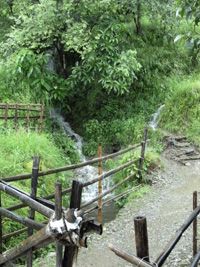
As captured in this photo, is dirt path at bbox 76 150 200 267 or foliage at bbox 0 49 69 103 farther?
foliage at bbox 0 49 69 103

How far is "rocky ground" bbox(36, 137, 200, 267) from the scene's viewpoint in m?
6.13

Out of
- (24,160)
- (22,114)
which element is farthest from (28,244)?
(22,114)

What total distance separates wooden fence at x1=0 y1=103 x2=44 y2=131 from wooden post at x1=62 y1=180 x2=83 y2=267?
7.31m

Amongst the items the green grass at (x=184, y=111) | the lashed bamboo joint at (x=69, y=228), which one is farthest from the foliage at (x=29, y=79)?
the lashed bamboo joint at (x=69, y=228)

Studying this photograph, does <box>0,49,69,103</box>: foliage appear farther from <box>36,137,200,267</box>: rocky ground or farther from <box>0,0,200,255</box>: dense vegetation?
<box>36,137,200,267</box>: rocky ground

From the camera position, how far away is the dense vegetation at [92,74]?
11836 millimetres

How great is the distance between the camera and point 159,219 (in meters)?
7.66

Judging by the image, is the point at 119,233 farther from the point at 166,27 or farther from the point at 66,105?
the point at 166,27

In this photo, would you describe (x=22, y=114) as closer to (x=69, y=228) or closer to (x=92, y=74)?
(x=92, y=74)

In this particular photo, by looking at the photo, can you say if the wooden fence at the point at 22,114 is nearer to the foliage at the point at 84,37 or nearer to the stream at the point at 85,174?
the stream at the point at 85,174

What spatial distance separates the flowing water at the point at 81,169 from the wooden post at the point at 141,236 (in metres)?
6.74

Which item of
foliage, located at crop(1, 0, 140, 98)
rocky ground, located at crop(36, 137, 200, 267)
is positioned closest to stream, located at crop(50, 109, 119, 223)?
rocky ground, located at crop(36, 137, 200, 267)

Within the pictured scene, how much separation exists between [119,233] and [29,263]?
11.4 feet

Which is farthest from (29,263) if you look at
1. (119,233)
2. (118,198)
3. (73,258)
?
(118,198)
